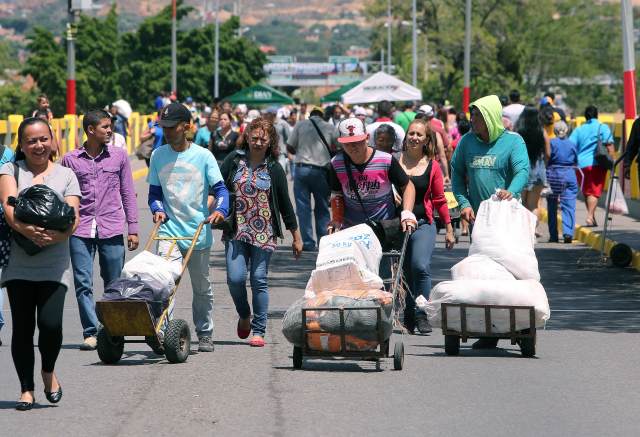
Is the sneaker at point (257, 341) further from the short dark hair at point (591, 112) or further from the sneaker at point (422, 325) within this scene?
the short dark hair at point (591, 112)

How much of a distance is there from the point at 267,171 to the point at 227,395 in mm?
2589

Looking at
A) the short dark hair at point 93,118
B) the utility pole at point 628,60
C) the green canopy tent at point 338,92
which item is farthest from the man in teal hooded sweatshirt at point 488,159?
the green canopy tent at point 338,92

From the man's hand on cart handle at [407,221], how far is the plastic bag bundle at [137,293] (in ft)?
5.95

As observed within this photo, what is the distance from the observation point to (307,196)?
62.3 ft

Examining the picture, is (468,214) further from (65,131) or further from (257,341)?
(65,131)

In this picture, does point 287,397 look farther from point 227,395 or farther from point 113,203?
point 113,203

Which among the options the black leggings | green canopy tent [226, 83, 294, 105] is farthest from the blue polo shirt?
green canopy tent [226, 83, 294, 105]

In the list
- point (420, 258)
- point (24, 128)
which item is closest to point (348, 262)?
point (420, 258)

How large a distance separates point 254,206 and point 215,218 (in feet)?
2.27

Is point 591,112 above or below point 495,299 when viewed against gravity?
above

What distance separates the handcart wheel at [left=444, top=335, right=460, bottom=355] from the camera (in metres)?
10.8

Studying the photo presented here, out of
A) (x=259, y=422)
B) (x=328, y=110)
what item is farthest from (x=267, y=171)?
(x=328, y=110)

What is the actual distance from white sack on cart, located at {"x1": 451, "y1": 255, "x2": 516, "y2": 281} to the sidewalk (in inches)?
294

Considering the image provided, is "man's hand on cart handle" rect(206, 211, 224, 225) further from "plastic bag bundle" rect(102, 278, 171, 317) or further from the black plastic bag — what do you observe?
the black plastic bag
